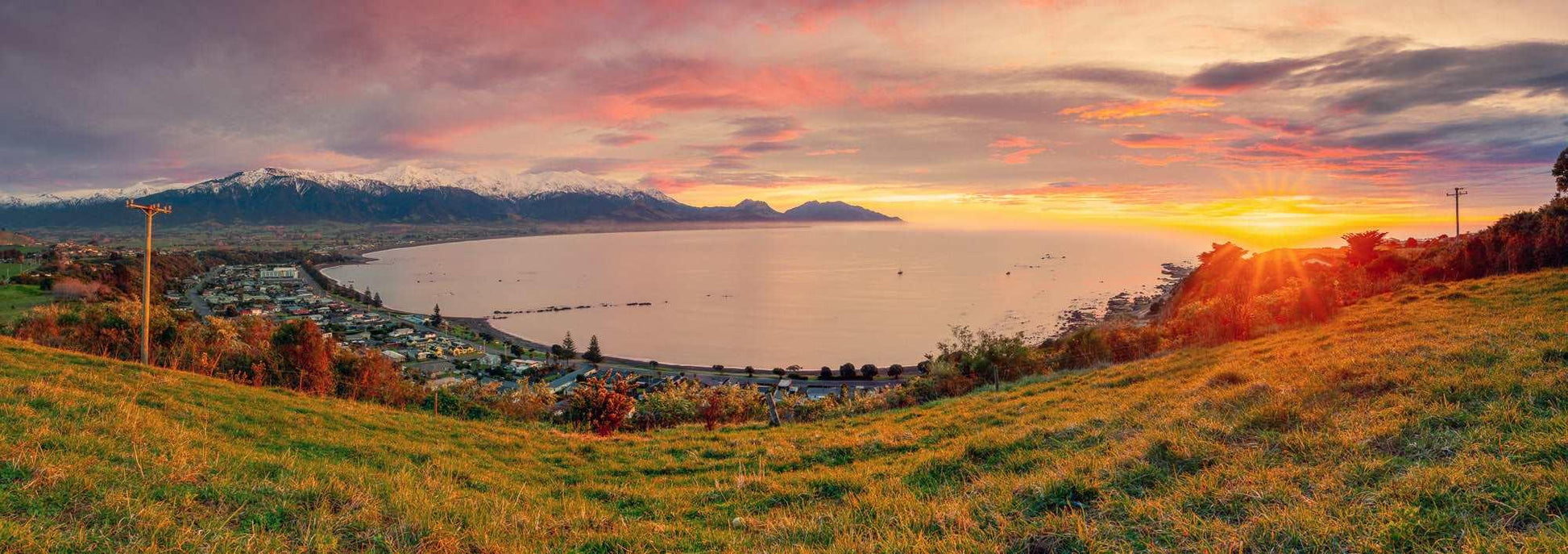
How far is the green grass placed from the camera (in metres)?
27.2

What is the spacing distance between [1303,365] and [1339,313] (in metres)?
11.4

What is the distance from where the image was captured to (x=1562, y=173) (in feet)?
71.9

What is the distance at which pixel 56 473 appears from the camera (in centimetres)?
466

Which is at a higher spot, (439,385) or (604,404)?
(604,404)

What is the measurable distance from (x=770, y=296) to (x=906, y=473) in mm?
88962

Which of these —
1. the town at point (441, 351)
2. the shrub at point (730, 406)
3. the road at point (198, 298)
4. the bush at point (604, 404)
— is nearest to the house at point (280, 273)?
the road at point (198, 298)

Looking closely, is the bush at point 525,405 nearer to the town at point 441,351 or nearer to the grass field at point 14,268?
the town at point 441,351

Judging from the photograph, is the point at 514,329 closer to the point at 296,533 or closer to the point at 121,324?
the point at 121,324

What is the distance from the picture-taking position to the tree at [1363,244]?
29.2 metres

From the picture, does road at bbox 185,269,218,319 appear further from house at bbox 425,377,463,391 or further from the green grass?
house at bbox 425,377,463,391

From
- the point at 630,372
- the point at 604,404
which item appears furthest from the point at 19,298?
the point at 604,404

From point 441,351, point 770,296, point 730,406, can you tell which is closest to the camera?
point 730,406

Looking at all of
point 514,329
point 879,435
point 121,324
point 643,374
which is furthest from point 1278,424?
point 514,329

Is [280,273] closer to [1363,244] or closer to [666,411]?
[666,411]
